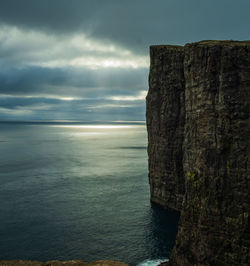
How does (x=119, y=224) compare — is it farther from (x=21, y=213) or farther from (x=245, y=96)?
(x=245, y=96)

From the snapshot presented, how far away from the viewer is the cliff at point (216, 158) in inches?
1378

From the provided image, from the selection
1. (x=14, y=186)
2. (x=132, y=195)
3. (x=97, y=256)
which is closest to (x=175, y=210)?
(x=132, y=195)

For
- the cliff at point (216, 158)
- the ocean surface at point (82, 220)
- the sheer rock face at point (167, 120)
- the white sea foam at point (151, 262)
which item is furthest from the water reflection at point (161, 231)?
the cliff at point (216, 158)

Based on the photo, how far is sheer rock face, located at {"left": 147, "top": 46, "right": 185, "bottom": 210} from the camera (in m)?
61.9

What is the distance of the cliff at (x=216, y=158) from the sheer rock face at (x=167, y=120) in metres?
19.0

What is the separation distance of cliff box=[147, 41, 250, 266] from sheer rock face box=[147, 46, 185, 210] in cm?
1898

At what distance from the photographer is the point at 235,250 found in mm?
35281

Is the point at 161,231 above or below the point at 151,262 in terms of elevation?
above

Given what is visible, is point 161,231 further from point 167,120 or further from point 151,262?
point 167,120

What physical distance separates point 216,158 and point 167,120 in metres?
29.4

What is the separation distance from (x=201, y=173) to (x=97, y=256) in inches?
983

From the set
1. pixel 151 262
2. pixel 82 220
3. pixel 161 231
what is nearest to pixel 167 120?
pixel 161 231

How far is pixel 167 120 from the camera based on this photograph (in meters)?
65.2

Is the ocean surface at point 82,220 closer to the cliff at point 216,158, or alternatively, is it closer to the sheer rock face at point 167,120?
the sheer rock face at point 167,120
